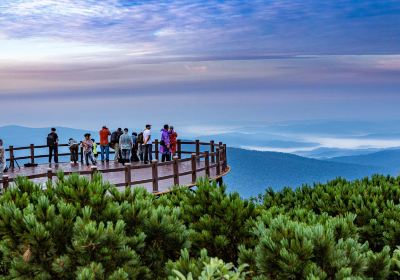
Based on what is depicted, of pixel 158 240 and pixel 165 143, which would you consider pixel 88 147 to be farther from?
pixel 158 240

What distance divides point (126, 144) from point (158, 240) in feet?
70.5

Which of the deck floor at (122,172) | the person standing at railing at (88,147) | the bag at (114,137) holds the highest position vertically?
the bag at (114,137)

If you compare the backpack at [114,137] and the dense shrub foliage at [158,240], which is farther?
the backpack at [114,137]

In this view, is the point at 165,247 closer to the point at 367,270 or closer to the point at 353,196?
the point at 367,270

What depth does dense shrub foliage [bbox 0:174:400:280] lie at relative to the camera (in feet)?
19.2

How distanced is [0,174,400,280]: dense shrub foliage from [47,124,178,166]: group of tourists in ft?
64.0

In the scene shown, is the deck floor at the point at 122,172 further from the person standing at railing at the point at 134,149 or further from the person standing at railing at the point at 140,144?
the person standing at railing at the point at 140,144

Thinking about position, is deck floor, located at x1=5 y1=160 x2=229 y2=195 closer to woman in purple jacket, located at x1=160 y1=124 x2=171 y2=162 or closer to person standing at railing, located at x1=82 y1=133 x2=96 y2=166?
person standing at railing, located at x1=82 y1=133 x2=96 y2=166

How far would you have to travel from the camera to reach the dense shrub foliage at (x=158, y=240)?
5855mm

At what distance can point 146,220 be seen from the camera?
6.89m

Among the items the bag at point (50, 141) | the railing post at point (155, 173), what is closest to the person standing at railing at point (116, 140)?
the bag at point (50, 141)

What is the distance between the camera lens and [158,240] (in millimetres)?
6988

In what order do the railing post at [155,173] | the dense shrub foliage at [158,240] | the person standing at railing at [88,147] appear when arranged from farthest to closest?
the person standing at railing at [88,147] < the railing post at [155,173] < the dense shrub foliage at [158,240]

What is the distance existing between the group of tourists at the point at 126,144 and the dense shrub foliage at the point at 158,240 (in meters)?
19.5
